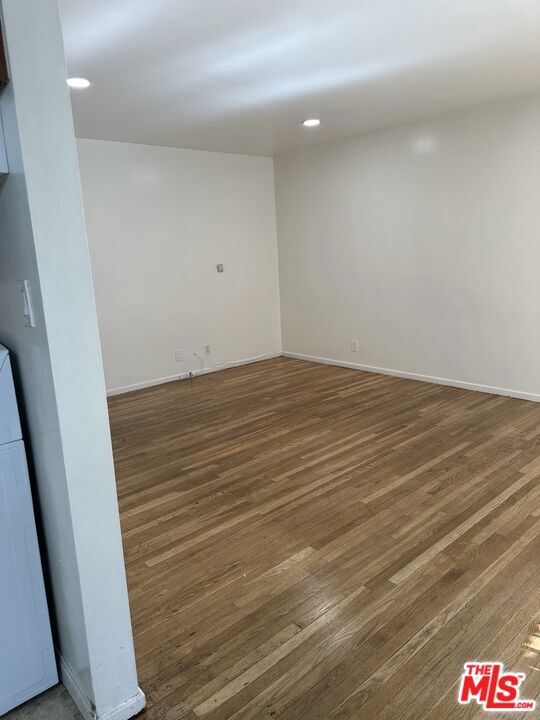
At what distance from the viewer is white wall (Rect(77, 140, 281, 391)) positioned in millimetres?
4875

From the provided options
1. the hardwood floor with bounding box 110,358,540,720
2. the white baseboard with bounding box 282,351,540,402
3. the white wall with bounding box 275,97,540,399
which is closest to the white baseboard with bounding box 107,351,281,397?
the white baseboard with bounding box 282,351,540,402

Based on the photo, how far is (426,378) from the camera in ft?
16.8

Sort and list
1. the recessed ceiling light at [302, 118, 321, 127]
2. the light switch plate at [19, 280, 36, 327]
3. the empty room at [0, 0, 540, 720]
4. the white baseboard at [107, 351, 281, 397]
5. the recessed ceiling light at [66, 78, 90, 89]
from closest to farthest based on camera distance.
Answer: the light switch plate at [19, 280, 36, 327] < the empty room at [0, 0, 540, 720] < the recessed ceiling light at [66, 78, 90, 89] < the recessed ceiling light at [302, 118, 321, 127] < the white baseboard at [107, 351, 281, 397]

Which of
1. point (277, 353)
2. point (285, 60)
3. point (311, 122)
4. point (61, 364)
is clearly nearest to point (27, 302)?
point (61, 364)

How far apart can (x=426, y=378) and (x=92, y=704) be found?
4291mm

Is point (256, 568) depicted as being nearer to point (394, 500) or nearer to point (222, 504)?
point (222, 504)

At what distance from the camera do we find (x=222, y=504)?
281cm

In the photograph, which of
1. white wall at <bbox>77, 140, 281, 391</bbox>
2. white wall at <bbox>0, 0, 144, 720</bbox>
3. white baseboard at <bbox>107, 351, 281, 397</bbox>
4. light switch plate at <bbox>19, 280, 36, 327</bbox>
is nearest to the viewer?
white wall at <bbox>0, 0, 144, 720</bbox>

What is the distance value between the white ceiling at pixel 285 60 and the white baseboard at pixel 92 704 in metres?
2.57

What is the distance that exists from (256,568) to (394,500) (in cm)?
93

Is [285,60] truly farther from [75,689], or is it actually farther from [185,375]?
[185,375]

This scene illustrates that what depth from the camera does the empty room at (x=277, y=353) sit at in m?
1.41

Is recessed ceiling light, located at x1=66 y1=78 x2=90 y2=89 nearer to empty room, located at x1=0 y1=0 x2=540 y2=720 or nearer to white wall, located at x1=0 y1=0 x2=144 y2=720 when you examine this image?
empty room, located at x1=0 y1=0 x2=540 y2=720

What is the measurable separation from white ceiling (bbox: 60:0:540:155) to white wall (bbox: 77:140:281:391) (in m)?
0.57
